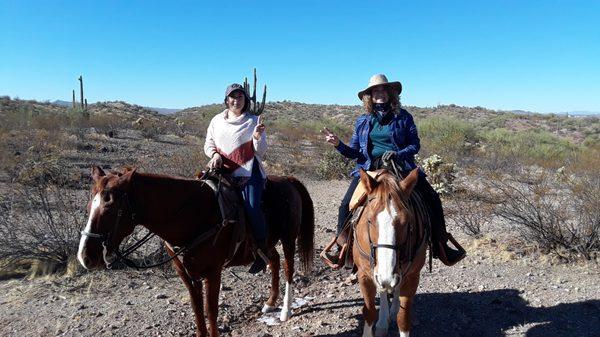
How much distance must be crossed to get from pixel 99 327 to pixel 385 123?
3727 millimetres

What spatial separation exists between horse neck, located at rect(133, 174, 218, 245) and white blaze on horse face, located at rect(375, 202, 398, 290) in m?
1.54

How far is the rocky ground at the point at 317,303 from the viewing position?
14.4ft

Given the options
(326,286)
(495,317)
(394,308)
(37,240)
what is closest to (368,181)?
(394,308)

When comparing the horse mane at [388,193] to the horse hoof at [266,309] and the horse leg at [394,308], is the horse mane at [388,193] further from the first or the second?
the horse hoof at [266,309]

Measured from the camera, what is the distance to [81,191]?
990 centimetres

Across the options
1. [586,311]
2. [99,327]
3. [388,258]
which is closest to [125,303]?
[99,327]

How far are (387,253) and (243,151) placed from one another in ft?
6.16

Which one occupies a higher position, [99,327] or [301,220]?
[301,220]

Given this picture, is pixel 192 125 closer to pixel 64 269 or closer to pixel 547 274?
pixel 64 269

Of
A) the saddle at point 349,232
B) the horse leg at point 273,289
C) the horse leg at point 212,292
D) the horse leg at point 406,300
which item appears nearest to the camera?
the horse leg at point 406,300

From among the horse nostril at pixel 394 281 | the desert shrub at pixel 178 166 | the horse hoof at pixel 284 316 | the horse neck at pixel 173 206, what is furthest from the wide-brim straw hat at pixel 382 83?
the desert shrub at pixel 178 166

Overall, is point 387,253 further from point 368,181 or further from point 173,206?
point 173,206

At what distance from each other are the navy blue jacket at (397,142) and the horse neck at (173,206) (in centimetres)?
151

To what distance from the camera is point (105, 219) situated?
2.86 metres
